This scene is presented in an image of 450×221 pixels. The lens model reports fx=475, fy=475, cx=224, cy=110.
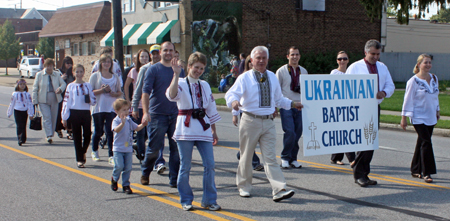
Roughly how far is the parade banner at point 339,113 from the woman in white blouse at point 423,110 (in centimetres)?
79

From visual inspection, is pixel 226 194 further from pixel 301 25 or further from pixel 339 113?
pixel 301 25

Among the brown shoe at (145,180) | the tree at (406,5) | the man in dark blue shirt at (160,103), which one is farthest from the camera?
the tree at (406,5)

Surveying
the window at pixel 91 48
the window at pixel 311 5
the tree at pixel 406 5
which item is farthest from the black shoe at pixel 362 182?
the window at pixel 91 48

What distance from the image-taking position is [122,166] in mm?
6297

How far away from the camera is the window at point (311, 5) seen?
31859mm

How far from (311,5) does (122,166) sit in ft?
91.4


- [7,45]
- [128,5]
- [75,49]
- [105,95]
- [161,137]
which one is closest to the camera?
[161,137]

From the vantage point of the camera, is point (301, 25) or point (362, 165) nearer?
point (362, 165)

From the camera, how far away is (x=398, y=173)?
749 cm

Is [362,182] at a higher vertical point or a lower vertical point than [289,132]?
lower

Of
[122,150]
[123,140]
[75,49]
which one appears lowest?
[122,150]

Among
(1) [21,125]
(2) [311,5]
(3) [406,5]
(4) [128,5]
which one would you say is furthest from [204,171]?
(4) [128,5]

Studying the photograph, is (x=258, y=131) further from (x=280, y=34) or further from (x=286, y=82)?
(x=280, y=34)

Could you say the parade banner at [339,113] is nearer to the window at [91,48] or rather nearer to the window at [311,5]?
the window at [311,5]
